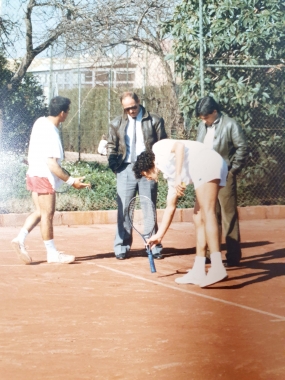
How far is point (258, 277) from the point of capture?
28.7 feet

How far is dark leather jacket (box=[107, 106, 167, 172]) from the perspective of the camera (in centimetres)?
979

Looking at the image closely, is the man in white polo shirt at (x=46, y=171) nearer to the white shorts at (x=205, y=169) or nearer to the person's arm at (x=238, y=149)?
the person's arm at (x=238, y=149)

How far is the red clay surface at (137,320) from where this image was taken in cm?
530

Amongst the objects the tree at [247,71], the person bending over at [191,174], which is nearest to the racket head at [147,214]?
the person bending over at [191,174]

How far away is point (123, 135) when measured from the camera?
9.81m

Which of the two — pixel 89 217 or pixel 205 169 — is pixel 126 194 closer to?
pixel 205 169

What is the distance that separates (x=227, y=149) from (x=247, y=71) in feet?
19.3

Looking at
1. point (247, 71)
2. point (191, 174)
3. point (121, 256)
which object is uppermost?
point (247, 71)

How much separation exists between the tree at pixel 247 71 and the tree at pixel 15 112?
4.03 metres

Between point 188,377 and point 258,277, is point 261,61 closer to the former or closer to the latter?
point 258,277

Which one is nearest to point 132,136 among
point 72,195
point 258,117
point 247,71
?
point 72,195

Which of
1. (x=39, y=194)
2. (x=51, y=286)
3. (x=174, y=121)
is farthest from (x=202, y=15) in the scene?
(x=51, y=286)

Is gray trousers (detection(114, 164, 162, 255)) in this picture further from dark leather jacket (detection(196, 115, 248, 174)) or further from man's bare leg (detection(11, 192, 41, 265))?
dark leather jacket (detection(196, 115, 248, 174))

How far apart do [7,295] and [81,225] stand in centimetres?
587
